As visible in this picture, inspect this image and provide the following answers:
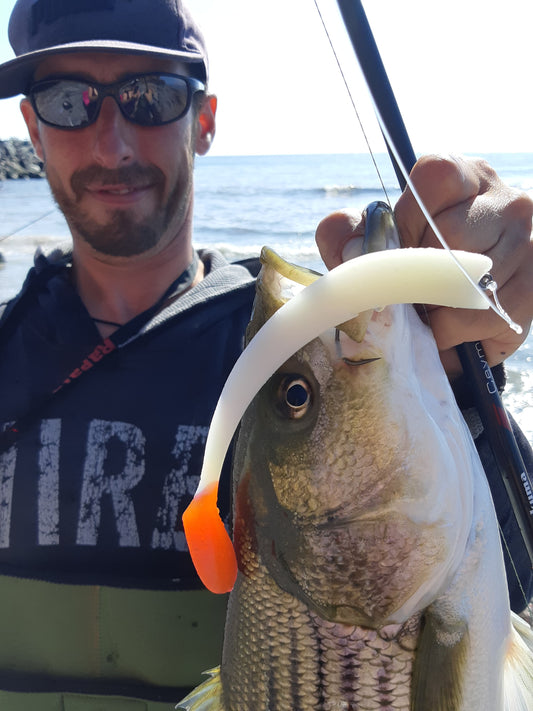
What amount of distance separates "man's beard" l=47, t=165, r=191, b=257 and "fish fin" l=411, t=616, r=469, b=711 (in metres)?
2.11

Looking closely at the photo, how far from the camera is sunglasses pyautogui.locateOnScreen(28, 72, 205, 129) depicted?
2.61 m

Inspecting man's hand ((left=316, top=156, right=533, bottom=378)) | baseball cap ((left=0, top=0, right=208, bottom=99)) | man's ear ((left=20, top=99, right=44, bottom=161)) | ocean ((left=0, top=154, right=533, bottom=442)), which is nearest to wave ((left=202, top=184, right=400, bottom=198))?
ocean ((left=0, top=154, right=533, bottom=442))

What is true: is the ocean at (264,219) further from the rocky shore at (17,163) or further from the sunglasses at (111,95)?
the rocky shore at (17,163)

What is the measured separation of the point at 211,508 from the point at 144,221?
2000mm

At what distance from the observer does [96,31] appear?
Result: 2.62 m

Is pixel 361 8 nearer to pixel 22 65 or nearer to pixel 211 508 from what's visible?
pixel 211 508

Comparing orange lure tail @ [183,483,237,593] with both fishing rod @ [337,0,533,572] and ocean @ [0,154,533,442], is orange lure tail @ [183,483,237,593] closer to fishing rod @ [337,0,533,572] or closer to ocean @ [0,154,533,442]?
fishing rod @ [337,0,533,572]

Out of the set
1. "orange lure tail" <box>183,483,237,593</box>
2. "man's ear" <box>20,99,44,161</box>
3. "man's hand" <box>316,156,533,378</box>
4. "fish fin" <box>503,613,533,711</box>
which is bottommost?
"fish fin" <box>503,613,533,711</box>

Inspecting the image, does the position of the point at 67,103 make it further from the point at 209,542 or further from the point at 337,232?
the point at 209,542

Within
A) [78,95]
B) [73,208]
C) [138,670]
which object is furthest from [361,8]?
[138,670]

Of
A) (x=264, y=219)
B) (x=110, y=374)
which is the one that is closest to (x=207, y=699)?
(x=110, y=374)

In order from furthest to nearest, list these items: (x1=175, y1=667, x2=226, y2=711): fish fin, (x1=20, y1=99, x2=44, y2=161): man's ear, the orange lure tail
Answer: (x1=20, y1=99, x2=44, y2=161): man's ear → (x1=175, y1=667, x2=226, y2=711): fish fin → the orange lure tail

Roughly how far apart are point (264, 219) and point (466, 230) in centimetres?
1730

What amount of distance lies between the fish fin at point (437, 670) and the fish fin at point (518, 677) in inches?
6.1
